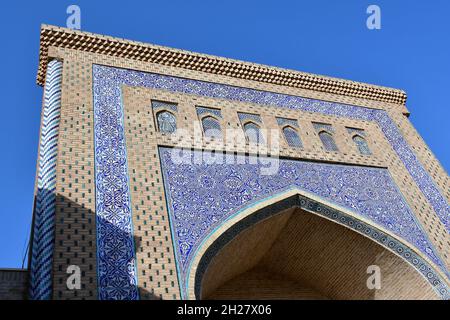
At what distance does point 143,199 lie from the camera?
4.25 m

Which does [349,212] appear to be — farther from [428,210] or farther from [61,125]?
[61,125]

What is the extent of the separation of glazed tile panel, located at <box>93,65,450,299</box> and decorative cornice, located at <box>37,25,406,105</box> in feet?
0.75

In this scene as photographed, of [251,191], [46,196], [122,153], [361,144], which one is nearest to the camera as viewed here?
[46,196]

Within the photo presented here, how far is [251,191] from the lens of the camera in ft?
15.8

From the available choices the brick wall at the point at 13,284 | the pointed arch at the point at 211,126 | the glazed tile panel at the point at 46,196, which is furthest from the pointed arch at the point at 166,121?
the brick wall at the point at 13,284

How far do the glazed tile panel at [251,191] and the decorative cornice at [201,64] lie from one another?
1.36 meters

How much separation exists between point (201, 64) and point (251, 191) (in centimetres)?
188

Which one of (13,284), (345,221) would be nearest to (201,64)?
(345,221)

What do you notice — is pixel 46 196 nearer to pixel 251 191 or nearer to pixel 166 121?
pixel 166 121

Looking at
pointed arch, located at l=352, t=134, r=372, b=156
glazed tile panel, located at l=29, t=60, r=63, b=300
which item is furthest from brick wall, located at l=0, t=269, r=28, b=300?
pointed arch, located at l=352, t=134, r=372, b=156

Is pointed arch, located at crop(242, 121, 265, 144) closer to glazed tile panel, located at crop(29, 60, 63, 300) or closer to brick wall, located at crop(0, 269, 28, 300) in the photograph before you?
glazed tile panel, located at crop(29, 60, 63, 300)

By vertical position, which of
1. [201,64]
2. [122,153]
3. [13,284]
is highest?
[201,64]

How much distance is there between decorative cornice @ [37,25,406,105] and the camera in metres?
5.40
